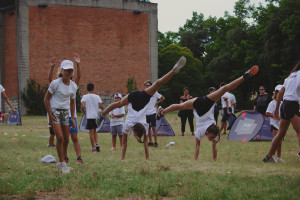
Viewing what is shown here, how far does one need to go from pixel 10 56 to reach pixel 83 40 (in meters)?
7.24

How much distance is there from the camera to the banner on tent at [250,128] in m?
14.2

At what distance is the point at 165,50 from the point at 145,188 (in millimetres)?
57507

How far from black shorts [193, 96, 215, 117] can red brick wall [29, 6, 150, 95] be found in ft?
107

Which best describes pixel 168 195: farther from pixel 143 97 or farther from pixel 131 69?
pixel 131 69

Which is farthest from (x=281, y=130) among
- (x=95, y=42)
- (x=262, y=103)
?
(x=95, y=42)

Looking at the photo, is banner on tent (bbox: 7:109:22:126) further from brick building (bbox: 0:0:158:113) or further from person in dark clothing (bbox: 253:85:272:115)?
person in dark clothing (bbox: 253:85:272:115)

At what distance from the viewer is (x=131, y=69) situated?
143ft

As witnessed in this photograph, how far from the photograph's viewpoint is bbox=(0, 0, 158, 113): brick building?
3819 centimetres

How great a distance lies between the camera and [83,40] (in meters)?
40.8

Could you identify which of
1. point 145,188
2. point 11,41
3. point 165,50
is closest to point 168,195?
point 145,188

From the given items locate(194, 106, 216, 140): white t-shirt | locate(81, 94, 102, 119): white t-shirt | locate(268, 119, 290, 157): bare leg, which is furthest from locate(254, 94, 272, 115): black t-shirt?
locate(268, 119, 290, 157): bare leg

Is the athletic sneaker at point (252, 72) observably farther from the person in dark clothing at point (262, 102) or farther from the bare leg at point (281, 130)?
the person in dark clothing at point (262, 102)

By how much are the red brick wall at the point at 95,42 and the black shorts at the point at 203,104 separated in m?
32.5

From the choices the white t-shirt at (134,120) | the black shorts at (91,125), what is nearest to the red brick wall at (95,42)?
the black shorts at (91,125)
